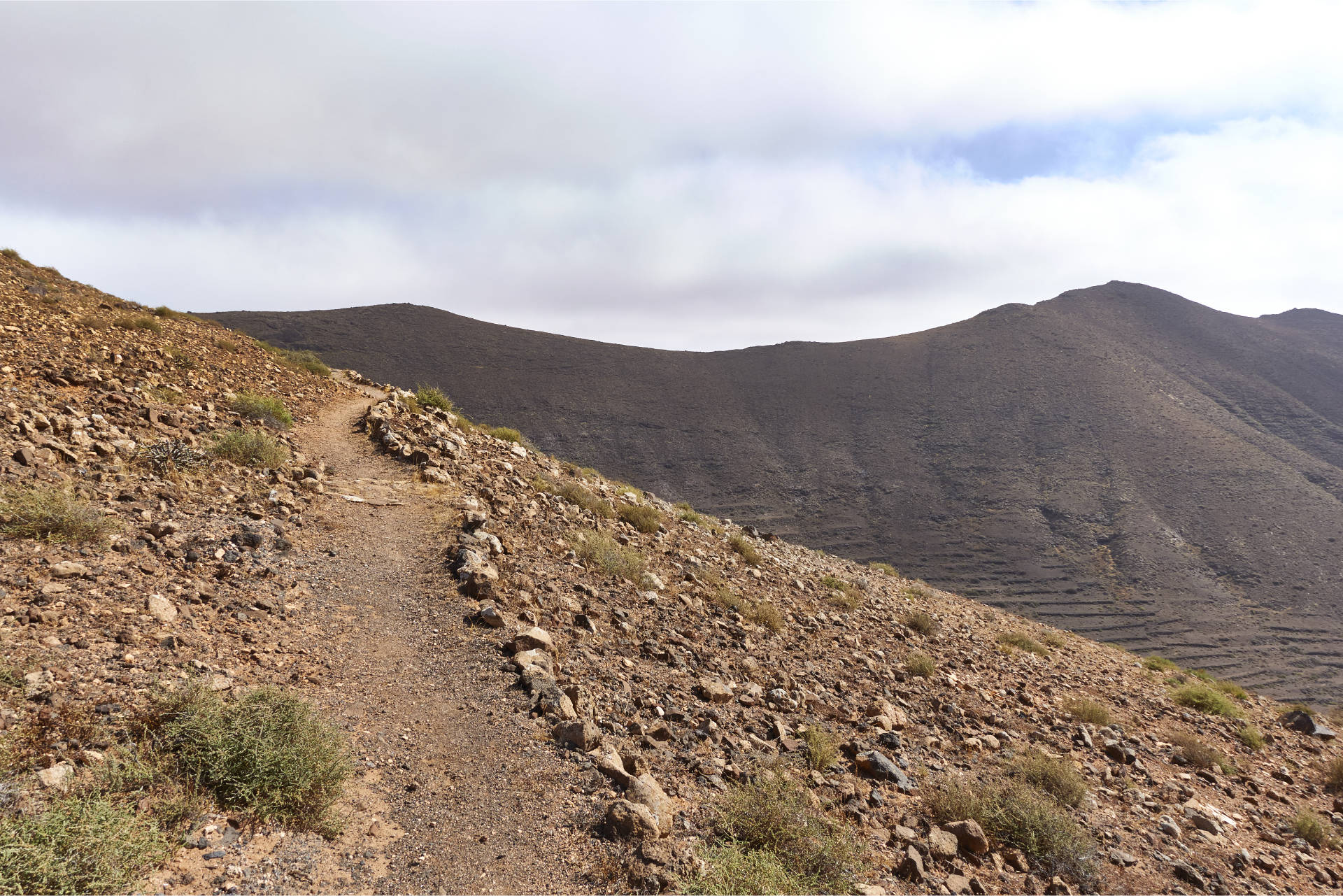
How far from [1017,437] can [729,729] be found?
53215 mm

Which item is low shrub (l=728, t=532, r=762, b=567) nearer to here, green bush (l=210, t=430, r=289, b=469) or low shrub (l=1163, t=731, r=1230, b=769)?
low shrub (l=1163, t=731, r=1230, b=769)

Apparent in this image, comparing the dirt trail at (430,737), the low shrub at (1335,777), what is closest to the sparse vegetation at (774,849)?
the dirt trail at (430,737)

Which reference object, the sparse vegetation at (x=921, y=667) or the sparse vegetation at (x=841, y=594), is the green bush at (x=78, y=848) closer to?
the sparse vegetation at (x=921, y=667)

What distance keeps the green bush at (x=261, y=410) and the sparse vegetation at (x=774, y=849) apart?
943cm

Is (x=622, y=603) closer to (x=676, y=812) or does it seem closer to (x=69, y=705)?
(x=676, y=812)

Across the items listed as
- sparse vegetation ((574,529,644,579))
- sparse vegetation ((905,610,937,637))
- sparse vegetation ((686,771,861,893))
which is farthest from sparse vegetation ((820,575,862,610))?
sparse vegetation ((686,771,861,893))

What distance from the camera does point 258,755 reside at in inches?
138

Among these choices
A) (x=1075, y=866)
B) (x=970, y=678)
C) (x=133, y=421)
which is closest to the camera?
(x=1075, y=866)

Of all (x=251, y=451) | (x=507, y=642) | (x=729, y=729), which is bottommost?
(x=729, y=729)

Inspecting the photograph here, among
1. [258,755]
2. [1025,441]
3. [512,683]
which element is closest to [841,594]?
[512,683]

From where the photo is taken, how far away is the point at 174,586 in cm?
519

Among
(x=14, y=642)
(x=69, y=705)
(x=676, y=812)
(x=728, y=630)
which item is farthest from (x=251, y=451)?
(x=676, y=812)

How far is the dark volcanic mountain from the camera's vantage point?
34.3 metres

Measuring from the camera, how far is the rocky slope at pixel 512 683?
3660mm
